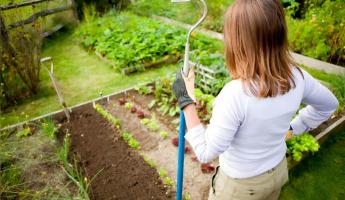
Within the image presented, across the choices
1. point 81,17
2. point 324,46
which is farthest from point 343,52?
point 81,17

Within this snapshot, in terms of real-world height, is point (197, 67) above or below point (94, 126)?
above

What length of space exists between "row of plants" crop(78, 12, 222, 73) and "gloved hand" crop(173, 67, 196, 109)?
335 cm

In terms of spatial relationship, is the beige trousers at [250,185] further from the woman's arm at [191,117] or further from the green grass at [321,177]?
the green grass at [321,177]

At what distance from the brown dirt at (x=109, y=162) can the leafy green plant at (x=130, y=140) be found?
48 millimetres

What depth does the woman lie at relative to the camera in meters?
1.27

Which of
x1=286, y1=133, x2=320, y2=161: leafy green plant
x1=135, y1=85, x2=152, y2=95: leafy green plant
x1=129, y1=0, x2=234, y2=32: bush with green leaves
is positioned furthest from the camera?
x1=129, y1=0, x2=234, y2=32: bush with green leaves

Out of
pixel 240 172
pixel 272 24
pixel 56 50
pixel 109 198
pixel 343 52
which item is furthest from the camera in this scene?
pixel 56 50

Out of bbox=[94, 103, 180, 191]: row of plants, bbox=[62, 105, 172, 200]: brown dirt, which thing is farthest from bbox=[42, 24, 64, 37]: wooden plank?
bbox=[62, 105, 172, 200]: brown dirt

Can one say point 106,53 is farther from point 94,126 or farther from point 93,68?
point 94,126

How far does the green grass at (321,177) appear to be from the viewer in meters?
2.98

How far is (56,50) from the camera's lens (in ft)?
22.0

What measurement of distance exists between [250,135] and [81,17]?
295 inches

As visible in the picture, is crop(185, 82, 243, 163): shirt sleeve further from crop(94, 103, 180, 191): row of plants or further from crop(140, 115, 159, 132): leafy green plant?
crop(140, 115, 159, 132): leafy green plant

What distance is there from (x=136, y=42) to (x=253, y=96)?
503 cm
